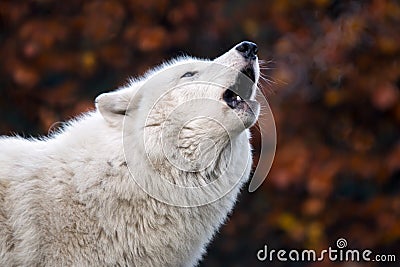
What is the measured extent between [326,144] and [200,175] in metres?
5.74

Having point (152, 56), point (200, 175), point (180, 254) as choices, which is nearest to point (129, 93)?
point (200, 175)

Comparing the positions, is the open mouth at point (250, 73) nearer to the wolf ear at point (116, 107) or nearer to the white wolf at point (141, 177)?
the white wolf at point (141, 177)

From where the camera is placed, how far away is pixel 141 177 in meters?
4.22

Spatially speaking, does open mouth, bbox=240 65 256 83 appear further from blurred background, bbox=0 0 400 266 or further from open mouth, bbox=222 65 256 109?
blurred background, bbox=0 0 400 266

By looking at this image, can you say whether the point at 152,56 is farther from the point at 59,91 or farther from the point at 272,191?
the point at 272,191

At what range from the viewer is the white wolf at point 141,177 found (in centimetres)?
412

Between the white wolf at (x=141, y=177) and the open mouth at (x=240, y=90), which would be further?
the open mouth at (x=240, y=90)

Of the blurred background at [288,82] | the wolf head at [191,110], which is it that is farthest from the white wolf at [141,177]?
the blurred background at [288,82]

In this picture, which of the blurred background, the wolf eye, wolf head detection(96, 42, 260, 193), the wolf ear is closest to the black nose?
wolf head detection(96, 42, 260, 193)

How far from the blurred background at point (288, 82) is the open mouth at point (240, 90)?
5108mm

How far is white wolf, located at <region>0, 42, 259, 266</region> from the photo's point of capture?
412 cm

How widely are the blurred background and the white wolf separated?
5099 millimetres

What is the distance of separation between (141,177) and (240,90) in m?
0.65

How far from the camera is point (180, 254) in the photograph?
430 cm
